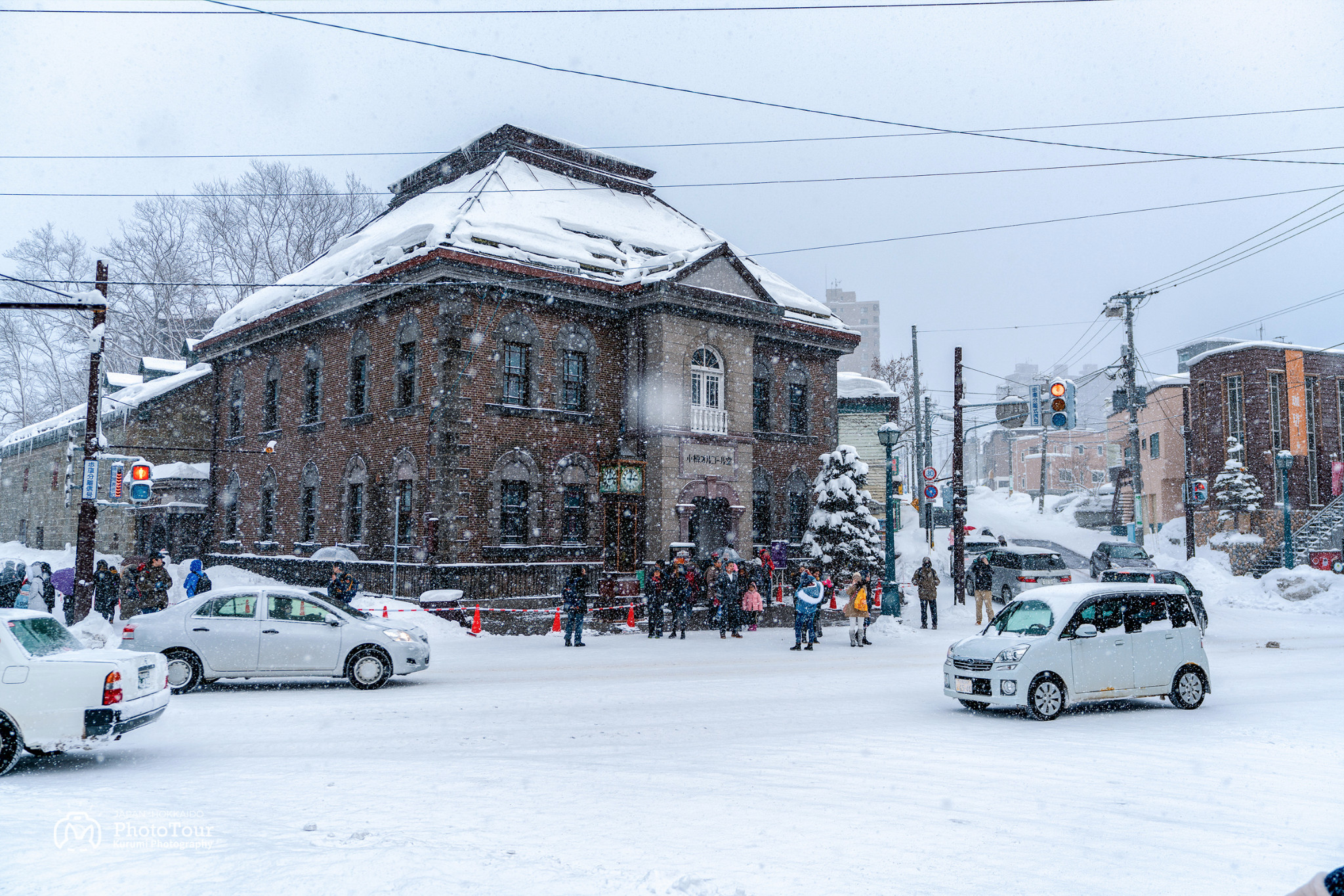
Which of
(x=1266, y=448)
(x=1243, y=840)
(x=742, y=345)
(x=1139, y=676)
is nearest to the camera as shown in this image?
(x=1243, y=840)

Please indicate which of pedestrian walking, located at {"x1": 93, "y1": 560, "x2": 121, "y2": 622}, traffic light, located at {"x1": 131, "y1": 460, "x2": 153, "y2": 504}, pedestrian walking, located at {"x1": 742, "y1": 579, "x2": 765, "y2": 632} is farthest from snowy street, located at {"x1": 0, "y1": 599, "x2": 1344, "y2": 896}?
traffic light, located at {"x1": 131, "y1": 460, "x2": 153, "y2": 504}

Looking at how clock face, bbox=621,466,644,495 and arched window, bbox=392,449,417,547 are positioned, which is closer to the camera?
arched window, bbox=392,449,417,547

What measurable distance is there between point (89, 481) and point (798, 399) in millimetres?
20907

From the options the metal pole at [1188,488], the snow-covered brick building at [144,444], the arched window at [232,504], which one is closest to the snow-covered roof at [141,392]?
the snow-covered brick building at [144,444]

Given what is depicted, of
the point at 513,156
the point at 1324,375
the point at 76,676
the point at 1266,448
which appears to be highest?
the point at 513,156

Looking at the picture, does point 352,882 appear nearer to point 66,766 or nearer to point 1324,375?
point 66,766

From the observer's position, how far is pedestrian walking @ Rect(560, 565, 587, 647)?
62.4 feet

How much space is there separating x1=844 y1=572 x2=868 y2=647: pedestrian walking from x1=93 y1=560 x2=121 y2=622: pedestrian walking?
1543cm

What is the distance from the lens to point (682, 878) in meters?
5.38

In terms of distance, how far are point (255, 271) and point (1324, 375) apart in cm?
5031

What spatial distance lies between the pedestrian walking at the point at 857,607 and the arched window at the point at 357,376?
15130mm

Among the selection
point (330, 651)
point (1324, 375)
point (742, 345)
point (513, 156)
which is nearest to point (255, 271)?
point (513, 156)

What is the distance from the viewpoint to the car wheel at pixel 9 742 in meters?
7.94

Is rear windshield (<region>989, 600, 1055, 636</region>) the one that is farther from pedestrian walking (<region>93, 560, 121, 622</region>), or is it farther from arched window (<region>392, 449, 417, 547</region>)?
pedestrian walking (<region>93, 560, 121, 622</region>)
